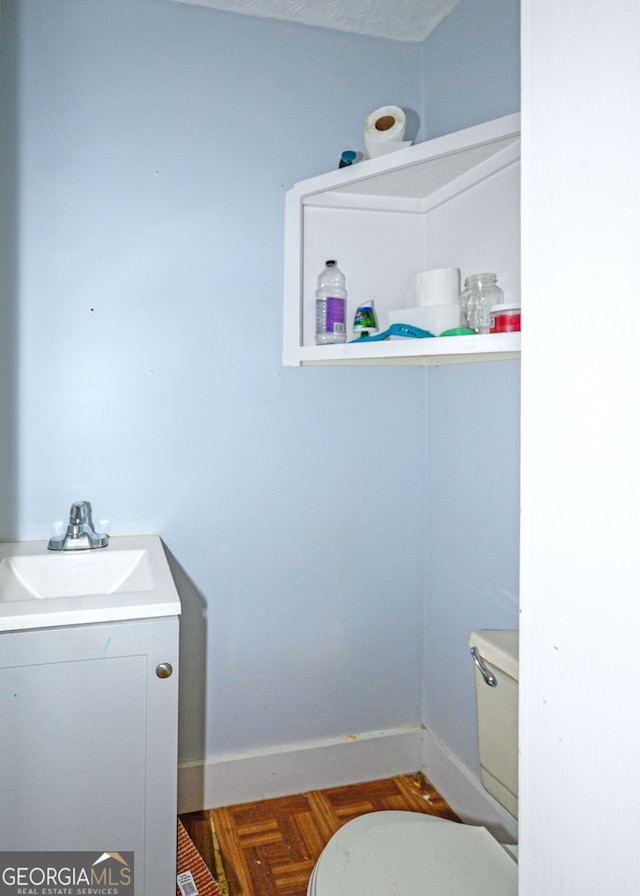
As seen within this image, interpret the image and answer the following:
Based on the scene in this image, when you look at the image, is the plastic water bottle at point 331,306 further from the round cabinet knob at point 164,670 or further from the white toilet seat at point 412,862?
the white toilet seat at point 412,862

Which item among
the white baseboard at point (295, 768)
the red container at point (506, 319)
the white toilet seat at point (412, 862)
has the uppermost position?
the red container at point (506, 319)

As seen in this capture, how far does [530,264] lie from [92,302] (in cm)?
138

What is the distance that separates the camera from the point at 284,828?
5.49ft

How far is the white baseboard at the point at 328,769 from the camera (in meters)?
1.73

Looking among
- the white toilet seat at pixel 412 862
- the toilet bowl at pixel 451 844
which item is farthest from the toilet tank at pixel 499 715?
the white toilet seat at pixel 412 862

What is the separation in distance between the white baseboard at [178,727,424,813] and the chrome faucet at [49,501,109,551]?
0.71 m

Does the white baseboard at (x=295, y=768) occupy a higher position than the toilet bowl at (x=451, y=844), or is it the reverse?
the toilet bowl at (x=451, y=844)

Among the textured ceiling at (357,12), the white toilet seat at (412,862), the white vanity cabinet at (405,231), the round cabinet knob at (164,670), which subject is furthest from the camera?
the textured ceiling at (357,12)

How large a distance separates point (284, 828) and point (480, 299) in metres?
1.52

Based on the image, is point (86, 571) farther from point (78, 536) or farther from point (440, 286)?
point (440, 286)

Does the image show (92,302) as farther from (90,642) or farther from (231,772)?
(231,772)

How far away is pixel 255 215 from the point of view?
1.73 metres

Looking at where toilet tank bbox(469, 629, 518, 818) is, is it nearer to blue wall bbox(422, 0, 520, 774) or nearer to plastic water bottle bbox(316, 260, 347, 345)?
blue wall bbox(422, 0, 520, 774)

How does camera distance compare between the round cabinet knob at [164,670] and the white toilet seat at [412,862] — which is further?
the round cabinet knob at [164,670]
